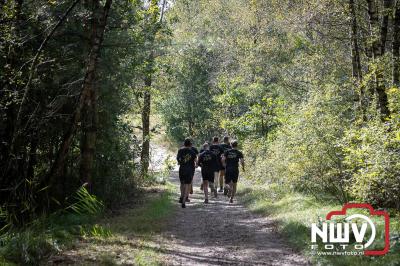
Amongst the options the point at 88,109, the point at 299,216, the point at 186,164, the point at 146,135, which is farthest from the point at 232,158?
the point at 88,109

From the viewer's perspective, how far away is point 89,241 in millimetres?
8836

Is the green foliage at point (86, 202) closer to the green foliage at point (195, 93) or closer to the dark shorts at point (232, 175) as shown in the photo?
the dark shorts at point (232, 175)

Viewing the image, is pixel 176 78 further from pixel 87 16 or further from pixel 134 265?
pixel 134 265

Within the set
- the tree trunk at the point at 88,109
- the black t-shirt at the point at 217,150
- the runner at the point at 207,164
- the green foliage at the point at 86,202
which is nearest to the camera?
the green foliage at the point at 86,202

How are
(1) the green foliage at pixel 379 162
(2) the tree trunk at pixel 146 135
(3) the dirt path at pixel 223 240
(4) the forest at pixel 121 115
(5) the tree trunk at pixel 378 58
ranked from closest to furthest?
(1) the green foliage at pixel 379 162 → (3) the dirt path at pixel 223 240 → (4) the forest at pixel 121 115 → (5) the tree trunk at pixel 378 58 → (2) the tree trunk at pixel 146 135

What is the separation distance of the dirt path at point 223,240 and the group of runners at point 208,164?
1.09m

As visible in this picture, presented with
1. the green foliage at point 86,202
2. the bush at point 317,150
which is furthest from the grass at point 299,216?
the green foliage at point 86,202

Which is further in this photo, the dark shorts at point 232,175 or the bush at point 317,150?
Answer: the dark shorts at point 232,175

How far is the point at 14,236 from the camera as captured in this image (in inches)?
303

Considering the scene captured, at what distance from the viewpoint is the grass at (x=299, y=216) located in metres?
7.39

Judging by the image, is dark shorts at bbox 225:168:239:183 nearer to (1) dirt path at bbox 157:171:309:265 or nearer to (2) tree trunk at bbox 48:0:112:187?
(1) dirt path at bbox 157:171:309:265

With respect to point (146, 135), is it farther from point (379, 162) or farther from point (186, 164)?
point (379, 162)

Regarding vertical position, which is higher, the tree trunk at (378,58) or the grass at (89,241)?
the tree trunk at (378,58)

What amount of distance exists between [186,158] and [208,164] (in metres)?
1.90
